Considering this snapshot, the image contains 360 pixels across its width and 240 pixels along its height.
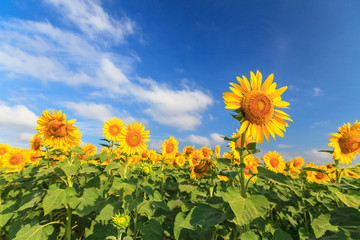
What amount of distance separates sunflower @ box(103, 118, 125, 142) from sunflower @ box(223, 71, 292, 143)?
389cm

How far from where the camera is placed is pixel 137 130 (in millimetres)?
5559

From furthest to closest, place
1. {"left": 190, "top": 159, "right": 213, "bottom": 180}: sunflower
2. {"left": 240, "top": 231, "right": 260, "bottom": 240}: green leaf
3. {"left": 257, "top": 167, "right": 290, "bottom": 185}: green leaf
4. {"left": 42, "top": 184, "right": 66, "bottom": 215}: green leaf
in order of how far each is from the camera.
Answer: {"left": 190, "top": 159, "right": 213, "bottom": 180}: sunflower → {"left": 42, "top": 184, "right": 66, "bottom": 215}: green leaf → {"left": 257, "top": 167, "right": 290, "bottom": 185}: green leaf → {"left": 240, "top": 231, "right": 260, "bottom": 240}: green leaf

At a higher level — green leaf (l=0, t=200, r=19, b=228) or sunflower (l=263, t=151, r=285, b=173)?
sunflower (l=263, t=151, r=285, b=173)

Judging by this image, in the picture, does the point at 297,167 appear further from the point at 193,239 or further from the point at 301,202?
the point at 193,239

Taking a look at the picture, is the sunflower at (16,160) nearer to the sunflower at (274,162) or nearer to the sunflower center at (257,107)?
the sunflower center at (257,107)

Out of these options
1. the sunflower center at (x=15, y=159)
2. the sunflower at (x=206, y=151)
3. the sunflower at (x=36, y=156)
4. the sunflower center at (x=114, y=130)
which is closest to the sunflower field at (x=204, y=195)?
the sunflower center at (x=114, y=130)

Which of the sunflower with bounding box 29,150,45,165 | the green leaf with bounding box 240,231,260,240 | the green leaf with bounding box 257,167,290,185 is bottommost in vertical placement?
the green leaf with bounding box 240,231,260,240

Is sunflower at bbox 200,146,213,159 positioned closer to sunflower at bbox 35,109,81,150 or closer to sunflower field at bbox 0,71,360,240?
sunflower field at bbox 0,71,360,240

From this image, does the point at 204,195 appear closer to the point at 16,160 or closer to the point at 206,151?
the point at 206,151

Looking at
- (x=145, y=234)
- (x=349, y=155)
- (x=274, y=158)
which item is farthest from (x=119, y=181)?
(x=274, y=158)

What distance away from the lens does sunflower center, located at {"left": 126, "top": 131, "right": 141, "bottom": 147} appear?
17.7 ft

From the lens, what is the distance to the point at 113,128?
602 cm

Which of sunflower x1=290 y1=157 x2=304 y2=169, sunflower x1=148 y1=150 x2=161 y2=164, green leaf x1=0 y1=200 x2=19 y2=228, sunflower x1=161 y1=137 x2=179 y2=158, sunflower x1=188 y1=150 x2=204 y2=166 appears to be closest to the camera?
green leaf x1=0 y1=200 x2=19 y2=228

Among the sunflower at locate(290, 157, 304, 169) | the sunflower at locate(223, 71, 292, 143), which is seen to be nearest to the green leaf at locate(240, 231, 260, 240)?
the sunflower at locate(223, 71, 292, 143)
